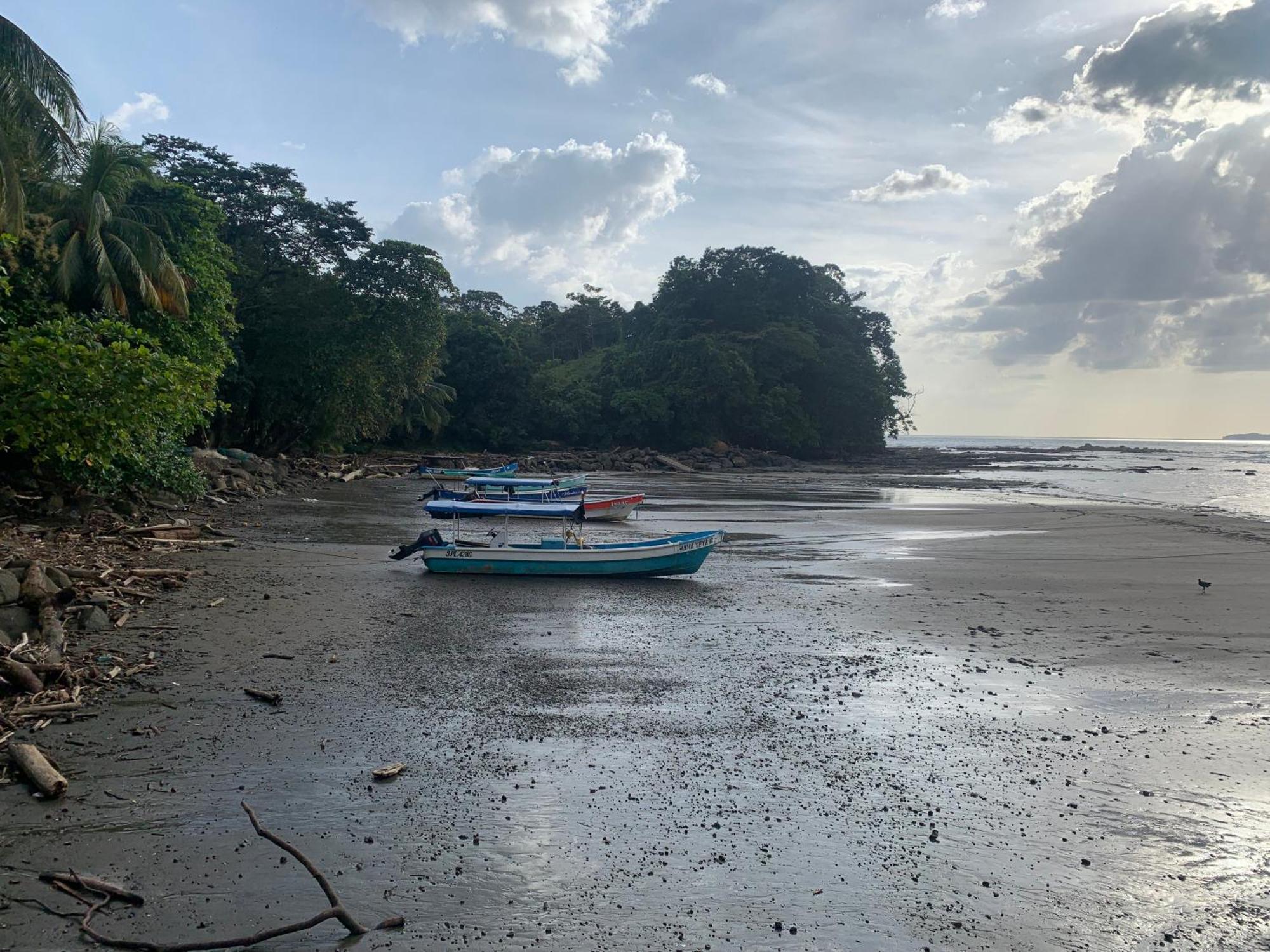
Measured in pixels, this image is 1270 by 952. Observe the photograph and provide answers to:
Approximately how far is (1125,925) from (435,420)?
51705 mm

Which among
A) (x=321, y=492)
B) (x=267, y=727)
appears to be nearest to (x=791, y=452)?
(x=321, y=492)

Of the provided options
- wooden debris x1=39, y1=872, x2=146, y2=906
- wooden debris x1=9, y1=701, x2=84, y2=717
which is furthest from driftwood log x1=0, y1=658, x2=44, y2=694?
wooden debris x1=39, y1=872, x2=146, y2=906

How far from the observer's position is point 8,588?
9.68 meters

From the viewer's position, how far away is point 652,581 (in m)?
16.3

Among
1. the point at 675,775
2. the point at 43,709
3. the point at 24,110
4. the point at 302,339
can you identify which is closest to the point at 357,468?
the point at 302,339

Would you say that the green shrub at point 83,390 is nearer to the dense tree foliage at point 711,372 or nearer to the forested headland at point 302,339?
the forested headland at point 302,339

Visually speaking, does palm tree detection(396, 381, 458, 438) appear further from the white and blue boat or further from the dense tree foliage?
the white and blue boat

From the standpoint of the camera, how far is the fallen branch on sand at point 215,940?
4.63 m

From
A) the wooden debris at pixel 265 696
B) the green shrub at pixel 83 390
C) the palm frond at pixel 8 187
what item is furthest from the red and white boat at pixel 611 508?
the wooden debris at pixel 265 696

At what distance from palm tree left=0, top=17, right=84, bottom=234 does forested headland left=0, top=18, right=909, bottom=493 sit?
0.12ft

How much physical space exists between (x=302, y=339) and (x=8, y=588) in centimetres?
2971

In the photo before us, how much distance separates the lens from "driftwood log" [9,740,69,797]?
20.5 feet

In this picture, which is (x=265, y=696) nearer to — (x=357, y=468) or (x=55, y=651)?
(x=55, y=651)

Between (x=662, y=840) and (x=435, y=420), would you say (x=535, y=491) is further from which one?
(x=435, y=420)
